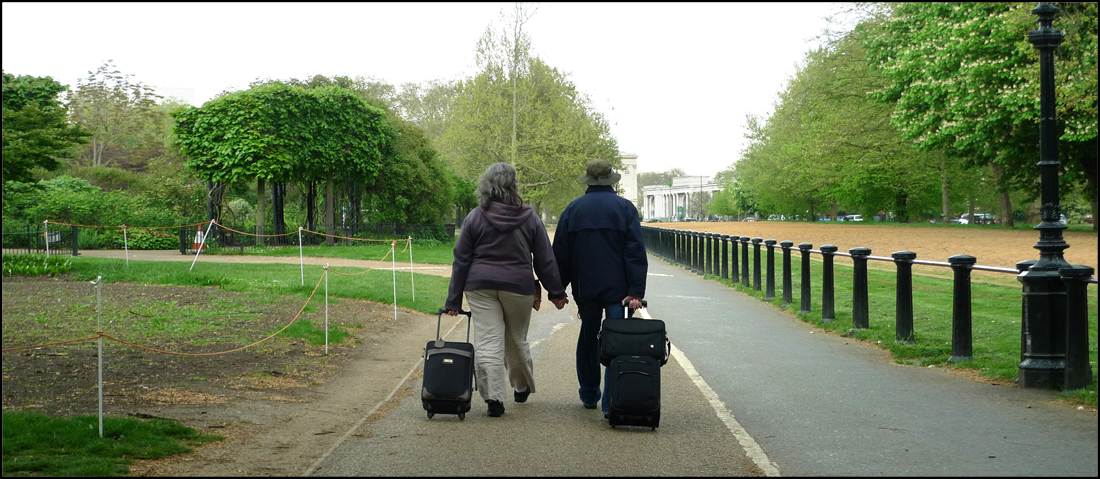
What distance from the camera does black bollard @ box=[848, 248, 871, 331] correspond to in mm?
11336

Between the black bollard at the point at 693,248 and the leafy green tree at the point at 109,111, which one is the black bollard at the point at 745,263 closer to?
the black bollard at the point at 693,248

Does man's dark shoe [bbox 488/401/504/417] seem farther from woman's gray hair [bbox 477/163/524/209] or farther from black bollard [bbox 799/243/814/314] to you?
black bollard [bbox 799/243/814/314]

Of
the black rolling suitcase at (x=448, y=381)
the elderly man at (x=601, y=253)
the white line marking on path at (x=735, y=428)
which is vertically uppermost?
the elderly man at (x=601, y=253)

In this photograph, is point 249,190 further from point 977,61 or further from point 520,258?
point 520,258

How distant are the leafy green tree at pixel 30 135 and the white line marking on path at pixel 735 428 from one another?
37.0ft

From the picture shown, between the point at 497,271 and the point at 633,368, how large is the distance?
47.3 inches

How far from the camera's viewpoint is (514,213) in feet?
21.0

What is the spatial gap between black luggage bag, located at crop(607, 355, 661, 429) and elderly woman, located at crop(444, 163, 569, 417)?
0.81m

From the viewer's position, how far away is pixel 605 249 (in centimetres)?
638

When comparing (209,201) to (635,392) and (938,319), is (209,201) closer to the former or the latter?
(938,319)

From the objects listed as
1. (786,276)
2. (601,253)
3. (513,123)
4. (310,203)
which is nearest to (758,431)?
(601,253)

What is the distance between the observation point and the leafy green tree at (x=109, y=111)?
4894 cm

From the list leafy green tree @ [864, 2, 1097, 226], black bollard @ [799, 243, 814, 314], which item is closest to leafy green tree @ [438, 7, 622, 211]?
leafy green tree @ [864, 2, 1097, 226]

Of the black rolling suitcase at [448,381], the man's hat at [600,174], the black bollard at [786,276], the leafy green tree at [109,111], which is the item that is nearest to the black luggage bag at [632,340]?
the black rolling suitcase at [448,381]
